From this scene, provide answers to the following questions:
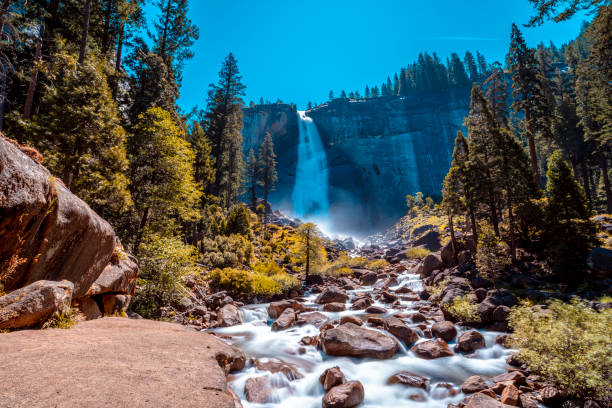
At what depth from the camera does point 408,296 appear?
1850 cm

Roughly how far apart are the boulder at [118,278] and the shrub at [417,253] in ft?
106

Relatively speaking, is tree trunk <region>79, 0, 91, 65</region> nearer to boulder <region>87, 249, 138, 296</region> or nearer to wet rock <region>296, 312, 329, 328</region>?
boulder <region>87, 249, 138, 296</region>

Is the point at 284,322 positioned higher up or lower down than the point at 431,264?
lower down

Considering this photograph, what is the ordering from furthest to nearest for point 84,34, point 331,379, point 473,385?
point 84,34
point 331,379
point 473,385

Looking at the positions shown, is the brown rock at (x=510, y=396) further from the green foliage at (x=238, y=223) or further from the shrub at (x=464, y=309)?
the green foliage at (x=238, y=223)

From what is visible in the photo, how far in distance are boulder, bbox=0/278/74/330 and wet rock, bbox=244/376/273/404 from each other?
180 inches

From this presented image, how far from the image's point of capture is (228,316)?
1366cm

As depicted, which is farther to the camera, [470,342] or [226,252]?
[226,252]

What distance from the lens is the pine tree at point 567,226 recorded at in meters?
13.1

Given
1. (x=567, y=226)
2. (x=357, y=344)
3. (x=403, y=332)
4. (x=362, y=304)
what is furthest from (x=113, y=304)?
(x=567, y=226)

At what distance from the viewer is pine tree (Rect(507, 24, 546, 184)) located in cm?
2180

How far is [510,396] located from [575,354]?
6.23ft

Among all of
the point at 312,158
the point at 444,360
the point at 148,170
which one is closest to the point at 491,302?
the point at 444,360

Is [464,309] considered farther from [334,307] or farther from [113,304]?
[113,304]
